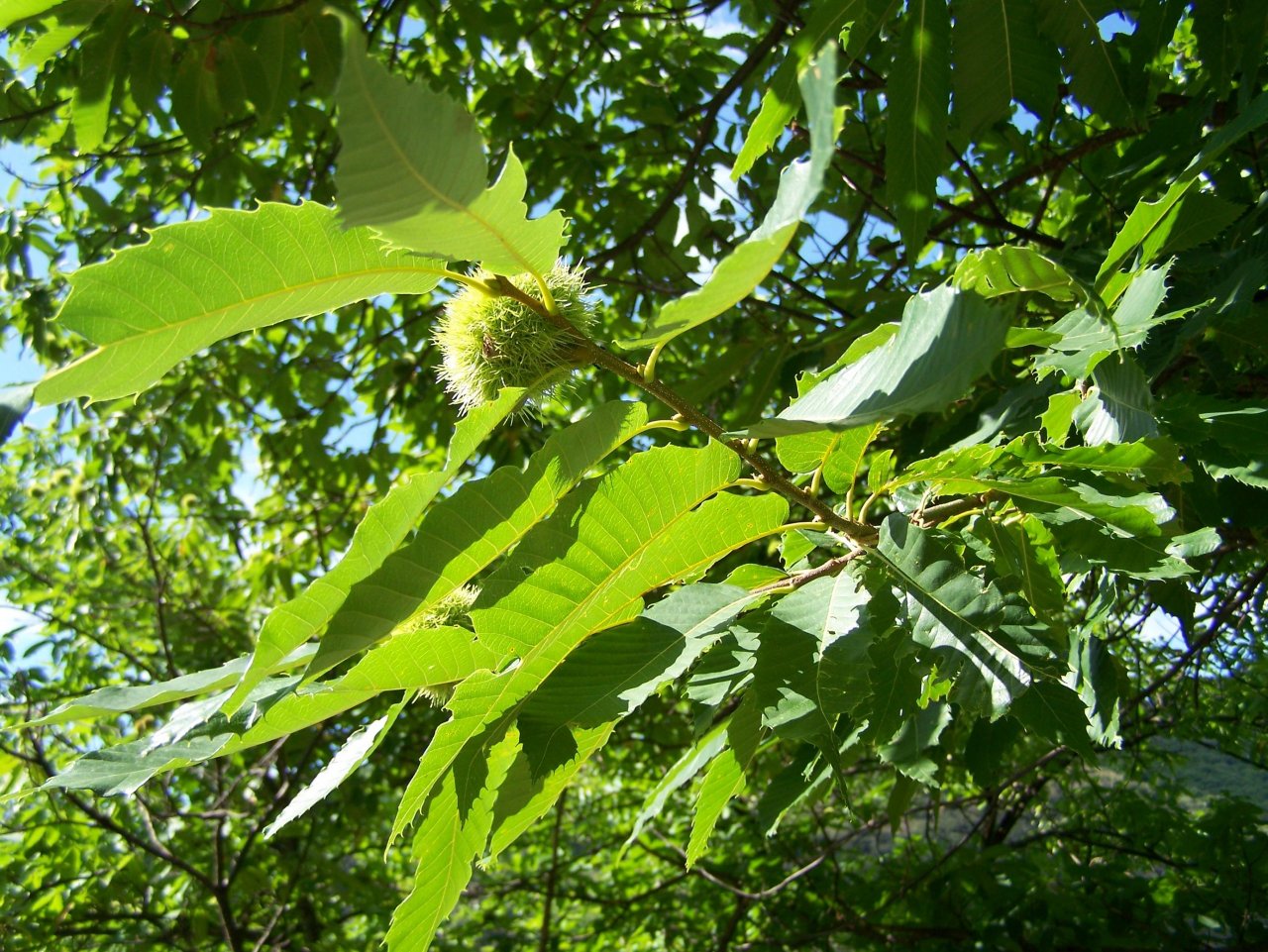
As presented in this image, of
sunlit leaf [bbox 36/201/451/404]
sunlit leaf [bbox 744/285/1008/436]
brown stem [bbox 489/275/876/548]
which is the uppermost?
sunlit leaf [bbox 36/201/451/404]

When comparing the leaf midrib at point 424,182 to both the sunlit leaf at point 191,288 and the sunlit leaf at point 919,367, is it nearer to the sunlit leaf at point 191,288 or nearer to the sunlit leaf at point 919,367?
the sunlit leaf at point 191,288

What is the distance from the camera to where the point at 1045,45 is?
138 centimetres

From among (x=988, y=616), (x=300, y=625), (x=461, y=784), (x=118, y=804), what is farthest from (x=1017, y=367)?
(x=118, y=804)

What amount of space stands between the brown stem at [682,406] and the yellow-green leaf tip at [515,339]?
24 mm

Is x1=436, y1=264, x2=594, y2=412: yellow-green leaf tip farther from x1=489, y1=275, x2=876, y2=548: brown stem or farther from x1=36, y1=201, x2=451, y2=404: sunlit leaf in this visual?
x1=36, y1=201, x2=451, y2=404: sunlit leaf

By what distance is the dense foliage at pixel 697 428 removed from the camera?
0.73 m

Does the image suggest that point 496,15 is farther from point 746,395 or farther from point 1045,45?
point 1045,45

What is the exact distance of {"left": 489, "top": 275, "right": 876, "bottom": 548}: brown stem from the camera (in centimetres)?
88

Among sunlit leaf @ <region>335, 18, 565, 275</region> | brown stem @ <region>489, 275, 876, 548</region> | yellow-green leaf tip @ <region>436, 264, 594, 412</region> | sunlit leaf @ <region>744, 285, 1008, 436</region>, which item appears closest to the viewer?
sunlit leaf @ <region>335, 18, 565, 275</region>

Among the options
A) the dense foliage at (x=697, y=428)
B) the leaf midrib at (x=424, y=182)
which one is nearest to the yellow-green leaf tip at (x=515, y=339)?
the dense foliage at (x=697, y=428)

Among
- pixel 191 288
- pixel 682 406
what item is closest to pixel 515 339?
pixel 682 406

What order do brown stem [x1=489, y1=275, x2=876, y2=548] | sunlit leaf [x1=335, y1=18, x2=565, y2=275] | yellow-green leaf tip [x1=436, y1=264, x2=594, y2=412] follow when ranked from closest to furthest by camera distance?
sunlit leaf [x1=335, y1=18, x2=565, y2=275], brown stem [x1=489, y1=275, x2=876, y2=548], yellow-green leaf tip [x1=436, y1=264, x2=594, y2=412]

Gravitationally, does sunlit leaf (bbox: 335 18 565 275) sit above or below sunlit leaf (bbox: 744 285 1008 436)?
above

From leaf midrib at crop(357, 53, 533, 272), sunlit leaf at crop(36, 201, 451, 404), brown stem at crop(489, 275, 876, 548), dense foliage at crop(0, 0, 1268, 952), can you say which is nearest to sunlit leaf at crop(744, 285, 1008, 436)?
dense foliage at crop(0, 0, 1268, 952)
